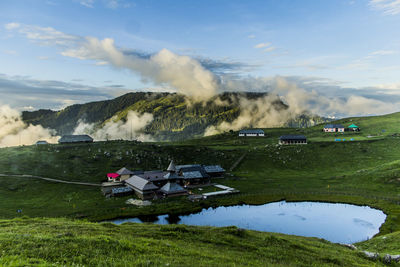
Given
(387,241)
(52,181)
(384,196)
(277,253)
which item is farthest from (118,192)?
(384,196)

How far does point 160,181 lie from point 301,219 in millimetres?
53186

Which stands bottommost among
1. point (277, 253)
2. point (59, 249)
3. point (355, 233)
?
point (355, 233)

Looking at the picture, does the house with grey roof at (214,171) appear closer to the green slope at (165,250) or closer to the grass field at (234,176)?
the grass field at (234,176)

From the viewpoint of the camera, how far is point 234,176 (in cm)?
11469

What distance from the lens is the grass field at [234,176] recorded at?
70.1 meters

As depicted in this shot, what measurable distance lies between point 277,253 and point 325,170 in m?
108

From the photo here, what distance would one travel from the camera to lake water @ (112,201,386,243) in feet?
186

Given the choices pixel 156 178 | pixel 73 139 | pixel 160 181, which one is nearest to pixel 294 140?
pixel 160 181

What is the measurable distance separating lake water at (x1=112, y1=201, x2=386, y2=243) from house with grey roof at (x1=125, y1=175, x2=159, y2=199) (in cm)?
1728

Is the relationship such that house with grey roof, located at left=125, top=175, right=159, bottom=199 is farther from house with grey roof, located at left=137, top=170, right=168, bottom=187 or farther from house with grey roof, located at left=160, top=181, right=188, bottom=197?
house with grey roof, located at left=137, top=170, right=168, bottom=187

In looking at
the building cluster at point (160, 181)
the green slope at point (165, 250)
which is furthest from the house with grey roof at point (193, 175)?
the green slope at point (165, 250)

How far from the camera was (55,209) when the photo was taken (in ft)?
229

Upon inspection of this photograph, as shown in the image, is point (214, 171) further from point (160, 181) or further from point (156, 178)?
point (156, 178)

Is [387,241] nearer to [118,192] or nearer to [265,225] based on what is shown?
[265,225]
